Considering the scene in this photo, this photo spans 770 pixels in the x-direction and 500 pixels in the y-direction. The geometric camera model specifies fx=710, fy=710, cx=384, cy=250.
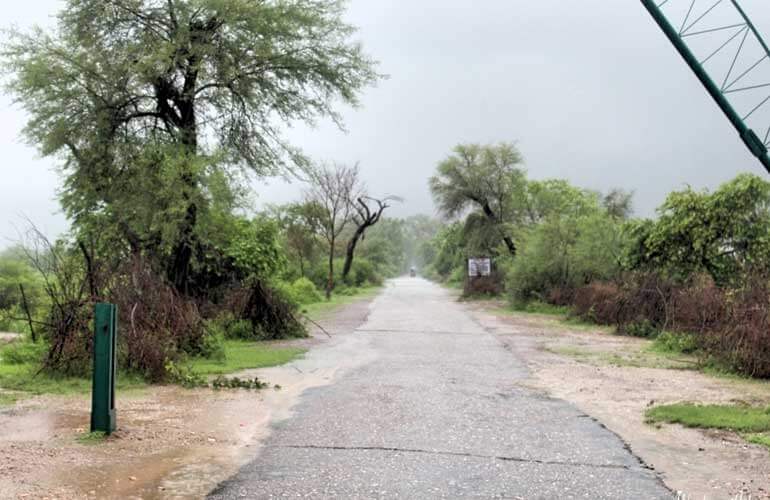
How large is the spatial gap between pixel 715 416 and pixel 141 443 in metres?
6.72

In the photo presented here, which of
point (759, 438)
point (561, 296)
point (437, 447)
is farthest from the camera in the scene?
point (561, 296)

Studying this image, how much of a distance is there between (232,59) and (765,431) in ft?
53.7

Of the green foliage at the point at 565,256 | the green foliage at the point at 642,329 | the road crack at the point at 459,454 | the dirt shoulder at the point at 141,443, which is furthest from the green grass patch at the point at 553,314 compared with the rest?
the road crack at the point at 459,454

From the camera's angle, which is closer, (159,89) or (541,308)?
(159,89)

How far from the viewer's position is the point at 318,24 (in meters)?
20.8

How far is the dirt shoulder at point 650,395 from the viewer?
632cm

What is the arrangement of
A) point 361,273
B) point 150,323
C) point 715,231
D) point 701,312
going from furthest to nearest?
point 361,273
point 715,231
point 701,312
point 150,323

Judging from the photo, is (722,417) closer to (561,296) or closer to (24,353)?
(24,353)

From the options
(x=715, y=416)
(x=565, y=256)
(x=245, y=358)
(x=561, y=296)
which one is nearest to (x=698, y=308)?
(x=715, y=416)

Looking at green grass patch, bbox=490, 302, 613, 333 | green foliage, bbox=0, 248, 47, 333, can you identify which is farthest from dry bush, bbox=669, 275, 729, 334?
green foliage, bbox=0, 248, 47, 333

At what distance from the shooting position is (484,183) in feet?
164

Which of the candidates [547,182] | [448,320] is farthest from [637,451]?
[547,182]

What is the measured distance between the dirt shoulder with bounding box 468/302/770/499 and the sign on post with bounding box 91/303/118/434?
5409mm

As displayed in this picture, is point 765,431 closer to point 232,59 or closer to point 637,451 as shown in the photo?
point 637,451
